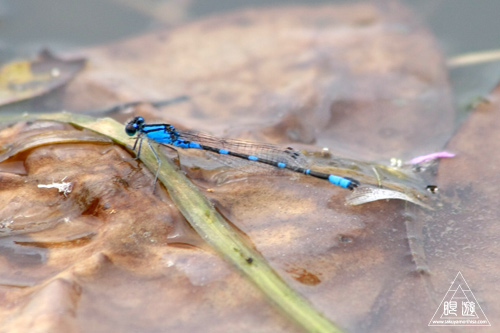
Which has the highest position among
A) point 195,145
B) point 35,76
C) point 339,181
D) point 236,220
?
point 35,76

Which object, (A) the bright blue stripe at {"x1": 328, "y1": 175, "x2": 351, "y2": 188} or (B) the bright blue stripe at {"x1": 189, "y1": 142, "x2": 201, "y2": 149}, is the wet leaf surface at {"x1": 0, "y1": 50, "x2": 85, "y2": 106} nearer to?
(B) the bright blue stripe at {"x1": 189, "y1": 142, "x2": 201, "y2": 149}

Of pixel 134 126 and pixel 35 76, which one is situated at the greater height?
pixel 35 76

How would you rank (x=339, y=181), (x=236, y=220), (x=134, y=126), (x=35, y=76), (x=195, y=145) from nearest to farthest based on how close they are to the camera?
(x=236, y=220) → (x=339, y=181) → (x=134, y=126) → (x=195, y=145) → (x=35, y=76)

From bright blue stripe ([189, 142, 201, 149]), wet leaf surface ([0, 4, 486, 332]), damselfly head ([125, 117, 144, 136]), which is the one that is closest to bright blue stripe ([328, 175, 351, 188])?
wet leaf surface ([0, 4, 486, 332])

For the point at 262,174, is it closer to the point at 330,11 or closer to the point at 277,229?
the point at 277,229

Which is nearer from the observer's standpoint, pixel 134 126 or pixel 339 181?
pixel 339 181

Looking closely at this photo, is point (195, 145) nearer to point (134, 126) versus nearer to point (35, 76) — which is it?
point (134, 126)

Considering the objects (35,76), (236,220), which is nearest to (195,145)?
(236,220)

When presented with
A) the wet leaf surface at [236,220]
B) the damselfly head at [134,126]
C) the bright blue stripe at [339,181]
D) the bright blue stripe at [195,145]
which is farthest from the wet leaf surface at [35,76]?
the bright blue stripe at [339,181]

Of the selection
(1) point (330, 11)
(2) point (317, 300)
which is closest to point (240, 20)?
(1) point (330, 11)
